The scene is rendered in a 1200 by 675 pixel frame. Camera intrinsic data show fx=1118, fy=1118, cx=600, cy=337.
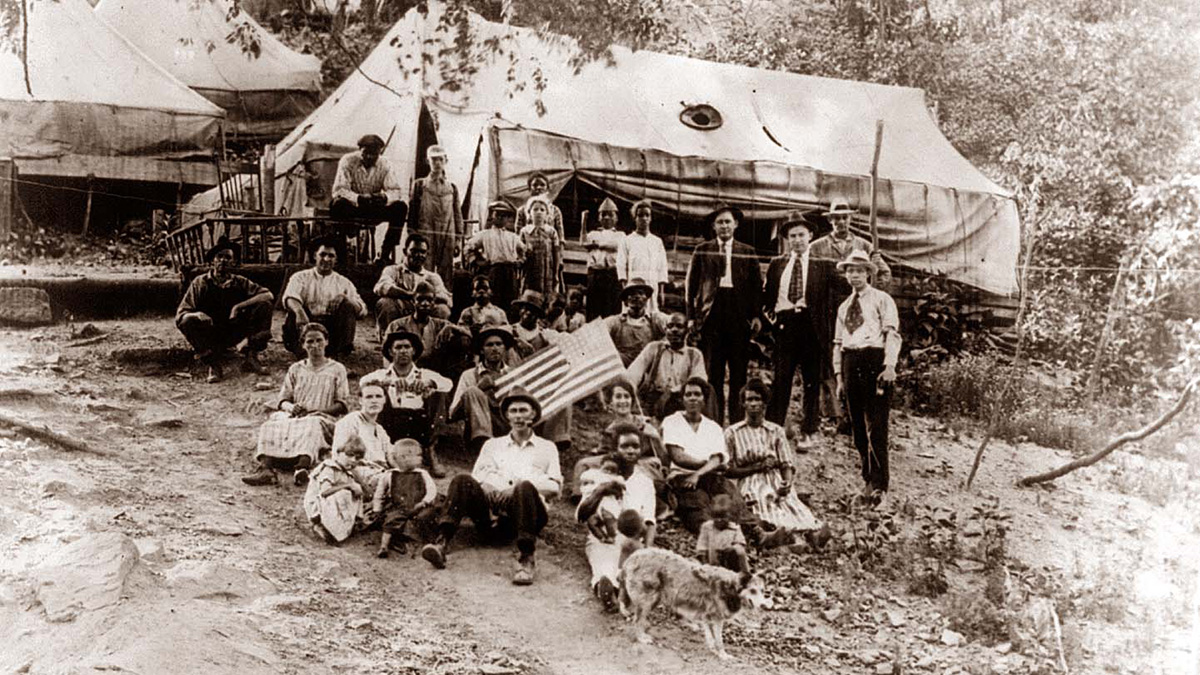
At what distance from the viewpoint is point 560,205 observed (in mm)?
9406

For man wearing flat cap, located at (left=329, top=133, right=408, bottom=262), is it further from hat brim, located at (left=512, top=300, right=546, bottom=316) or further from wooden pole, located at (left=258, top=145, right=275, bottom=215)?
wooden pole, located at (left=258, top=145, right=275, bottom=215)

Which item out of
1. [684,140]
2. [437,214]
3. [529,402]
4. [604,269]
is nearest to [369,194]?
[437,214]

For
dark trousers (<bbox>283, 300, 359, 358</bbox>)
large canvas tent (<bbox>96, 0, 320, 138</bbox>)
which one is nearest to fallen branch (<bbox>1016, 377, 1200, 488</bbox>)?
dark trousers (<bbox>283, 300, 359, 358</bbox>)

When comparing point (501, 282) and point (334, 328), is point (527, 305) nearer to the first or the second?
point (501, 282)

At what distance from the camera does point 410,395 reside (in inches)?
233

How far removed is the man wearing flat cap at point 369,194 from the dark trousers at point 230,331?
1.11 metres

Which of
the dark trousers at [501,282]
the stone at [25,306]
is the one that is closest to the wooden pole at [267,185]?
the stone at [25,306]

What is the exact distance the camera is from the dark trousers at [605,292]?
7551 millimetres

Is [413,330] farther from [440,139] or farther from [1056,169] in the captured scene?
[1056,169]

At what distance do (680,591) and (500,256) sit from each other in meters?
3.16

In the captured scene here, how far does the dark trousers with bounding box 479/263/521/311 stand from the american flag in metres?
1.05

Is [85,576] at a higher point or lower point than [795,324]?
lower

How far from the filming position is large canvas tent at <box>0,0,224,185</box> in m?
10.0

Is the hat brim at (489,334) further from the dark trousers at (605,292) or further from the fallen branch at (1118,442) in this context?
the fallen branch at (1118,442)
